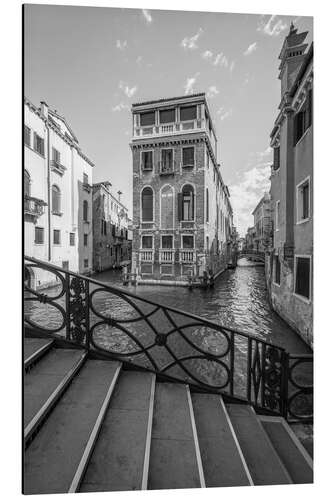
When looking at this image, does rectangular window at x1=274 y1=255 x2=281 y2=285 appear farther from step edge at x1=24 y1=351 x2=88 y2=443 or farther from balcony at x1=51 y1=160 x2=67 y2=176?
balcony at x1=51 y1=160 x2=67 y2=176

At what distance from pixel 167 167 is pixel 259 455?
30.0 feet

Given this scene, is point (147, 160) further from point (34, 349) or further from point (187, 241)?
point (34, 349)

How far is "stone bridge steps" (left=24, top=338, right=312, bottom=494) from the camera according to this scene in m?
1.00

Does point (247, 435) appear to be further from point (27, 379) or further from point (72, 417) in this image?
point (27, 379)

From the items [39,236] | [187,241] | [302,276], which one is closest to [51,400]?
[39,236]

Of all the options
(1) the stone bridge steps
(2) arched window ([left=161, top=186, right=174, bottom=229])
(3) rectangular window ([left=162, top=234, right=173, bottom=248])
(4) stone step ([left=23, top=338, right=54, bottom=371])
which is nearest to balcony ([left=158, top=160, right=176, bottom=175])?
(2) arched window ([left=161, top=186, right=174, bottom=229])

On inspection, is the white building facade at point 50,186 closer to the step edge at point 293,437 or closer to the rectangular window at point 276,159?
the step edge at point 293,437

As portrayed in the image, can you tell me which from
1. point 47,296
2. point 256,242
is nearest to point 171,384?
point 47,296

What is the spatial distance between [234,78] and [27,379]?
3138mm

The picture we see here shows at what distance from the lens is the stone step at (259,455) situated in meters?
1.29

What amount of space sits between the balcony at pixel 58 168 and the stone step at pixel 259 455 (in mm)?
3630

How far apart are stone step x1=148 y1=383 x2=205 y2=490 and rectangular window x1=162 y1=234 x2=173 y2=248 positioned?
24.3 ft
